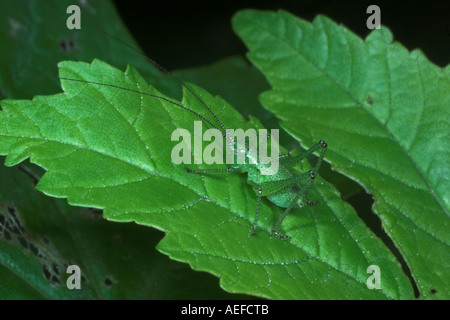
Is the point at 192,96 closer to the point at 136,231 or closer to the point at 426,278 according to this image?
the point at 136,231

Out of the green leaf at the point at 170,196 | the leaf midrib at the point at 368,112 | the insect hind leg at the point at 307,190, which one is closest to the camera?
the green leaf at the point at 170,196

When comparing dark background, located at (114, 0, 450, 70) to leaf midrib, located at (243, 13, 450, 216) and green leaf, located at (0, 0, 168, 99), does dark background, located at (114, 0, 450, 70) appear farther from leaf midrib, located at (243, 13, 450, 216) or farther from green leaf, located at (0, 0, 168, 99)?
leaf midrib, located at (243, 13, 450, 216)

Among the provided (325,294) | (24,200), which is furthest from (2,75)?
(325,294)

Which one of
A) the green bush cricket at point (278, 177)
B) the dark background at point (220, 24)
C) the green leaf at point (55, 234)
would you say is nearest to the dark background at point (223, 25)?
the dark background at point (220, 24)

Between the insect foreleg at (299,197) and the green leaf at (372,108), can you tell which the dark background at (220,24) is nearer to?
the green leaf at (372,108)

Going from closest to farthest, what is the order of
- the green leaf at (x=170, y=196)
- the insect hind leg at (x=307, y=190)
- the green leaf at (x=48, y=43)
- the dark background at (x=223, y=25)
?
the green leaf at (x=170, y=196) < the insect hind leg at (x=307, y=190) < the green leaf at (x=48, y=43) < the dark background at (x=223, y=25)

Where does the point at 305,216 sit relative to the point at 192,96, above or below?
below
